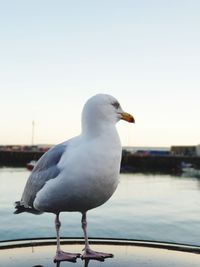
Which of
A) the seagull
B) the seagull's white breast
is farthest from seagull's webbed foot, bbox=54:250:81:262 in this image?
the seagull's white breast

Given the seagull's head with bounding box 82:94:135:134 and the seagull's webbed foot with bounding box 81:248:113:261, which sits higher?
the seagull's head with bounding box 82:94:135:134

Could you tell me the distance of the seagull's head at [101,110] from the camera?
14.3ft

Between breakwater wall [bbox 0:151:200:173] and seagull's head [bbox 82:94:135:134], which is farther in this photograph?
breakwater wall [bbox 0:151:200:173]

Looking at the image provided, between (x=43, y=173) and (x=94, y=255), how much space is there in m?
1.04

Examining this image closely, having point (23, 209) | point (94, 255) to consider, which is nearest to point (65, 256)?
point (94, 255)

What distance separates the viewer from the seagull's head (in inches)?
172

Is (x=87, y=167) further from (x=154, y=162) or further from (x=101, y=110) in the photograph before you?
(x=154, y=162)

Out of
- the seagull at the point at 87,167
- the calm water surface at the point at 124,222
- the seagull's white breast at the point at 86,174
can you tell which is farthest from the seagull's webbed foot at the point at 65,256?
the calm water surface at the point at 124,222

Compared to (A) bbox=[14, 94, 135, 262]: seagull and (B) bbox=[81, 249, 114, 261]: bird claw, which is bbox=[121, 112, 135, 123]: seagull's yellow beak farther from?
(B) bbox=[81, 249, 114, 261]: bird claw

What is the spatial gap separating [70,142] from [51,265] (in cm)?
127

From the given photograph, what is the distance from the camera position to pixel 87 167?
163 inches

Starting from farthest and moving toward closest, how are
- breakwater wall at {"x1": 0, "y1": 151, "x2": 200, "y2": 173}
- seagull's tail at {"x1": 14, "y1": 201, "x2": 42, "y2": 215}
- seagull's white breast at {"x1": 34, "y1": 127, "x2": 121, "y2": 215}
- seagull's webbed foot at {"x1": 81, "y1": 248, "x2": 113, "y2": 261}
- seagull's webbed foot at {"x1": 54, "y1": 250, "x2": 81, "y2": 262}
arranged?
breakwater wall at {"x1": 0, "y1": 151, "x2": 200, "y2": 173} → seagull's tail at {"x1": 14, "y1": 201, "x2": 42, "y2": 215} → seagull's webbed foot at {"x1": 81, "y1": 248, "x2": 113, "y2": 261} → seagull's webbed foot at {"x1": 54, "y1": 250, "x2": 81, "y2": 262} → seagull's white breast at {"x1": 34, "y1": 127, "x2": 121, "y2": 215}

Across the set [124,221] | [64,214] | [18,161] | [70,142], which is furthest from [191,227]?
[18,161]

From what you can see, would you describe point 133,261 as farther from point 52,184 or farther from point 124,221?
point 124,221
